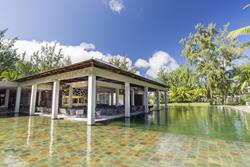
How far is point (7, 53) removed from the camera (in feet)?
102

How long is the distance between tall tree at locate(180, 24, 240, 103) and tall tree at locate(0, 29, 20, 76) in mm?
41321

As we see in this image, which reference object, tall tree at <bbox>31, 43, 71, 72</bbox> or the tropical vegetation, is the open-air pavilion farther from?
the tropical vegetation

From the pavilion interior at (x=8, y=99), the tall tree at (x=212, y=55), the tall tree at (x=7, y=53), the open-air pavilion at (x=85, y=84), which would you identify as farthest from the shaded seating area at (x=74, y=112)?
the tall tree at (x=212, y=55)

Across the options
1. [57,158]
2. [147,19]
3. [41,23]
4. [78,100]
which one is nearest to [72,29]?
[41,23]

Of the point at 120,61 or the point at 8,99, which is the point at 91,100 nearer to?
the point at 8,99

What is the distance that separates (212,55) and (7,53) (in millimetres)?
46459

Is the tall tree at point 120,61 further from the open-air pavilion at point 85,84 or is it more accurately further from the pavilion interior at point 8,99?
the pavilion interior at point 8,99

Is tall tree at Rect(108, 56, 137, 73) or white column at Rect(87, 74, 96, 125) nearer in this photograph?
white column at Rect(87, 74, 96, 125)

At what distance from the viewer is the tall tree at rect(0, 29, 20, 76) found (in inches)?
1190

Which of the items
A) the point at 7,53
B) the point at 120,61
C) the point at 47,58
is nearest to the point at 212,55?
the point at 120,61

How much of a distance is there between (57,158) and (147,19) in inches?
774

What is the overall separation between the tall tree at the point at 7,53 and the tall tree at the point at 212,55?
41321mm

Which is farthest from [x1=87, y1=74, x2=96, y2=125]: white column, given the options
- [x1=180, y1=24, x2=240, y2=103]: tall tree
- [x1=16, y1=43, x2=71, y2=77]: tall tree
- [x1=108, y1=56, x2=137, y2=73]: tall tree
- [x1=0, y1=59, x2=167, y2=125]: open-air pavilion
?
[x1=16, y1=43, x2=71, y2=77]: tall tree

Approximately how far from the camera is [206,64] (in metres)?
32.8
